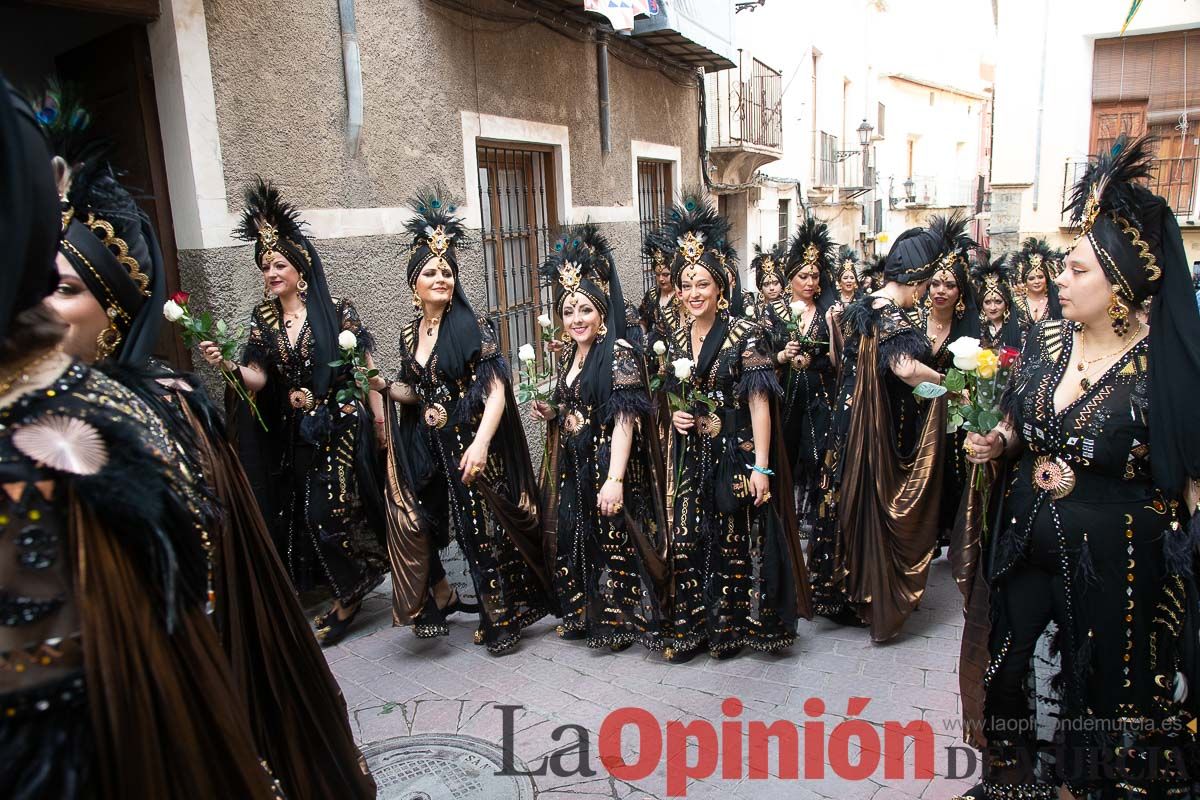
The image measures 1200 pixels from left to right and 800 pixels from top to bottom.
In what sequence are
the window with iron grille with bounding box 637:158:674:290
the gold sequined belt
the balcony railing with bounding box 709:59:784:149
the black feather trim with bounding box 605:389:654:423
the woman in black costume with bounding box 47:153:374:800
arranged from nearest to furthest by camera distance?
the woman in black costume with bounding box 47:153:374:800 < the gold sequined belt < the black feather trim with bounding box 605:389:654:423 < the window with iron grille with bounding box 637:158:674:290 < the balcony railing with bounding box 709:59:784:149

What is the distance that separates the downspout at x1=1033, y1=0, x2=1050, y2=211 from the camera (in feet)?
37.3

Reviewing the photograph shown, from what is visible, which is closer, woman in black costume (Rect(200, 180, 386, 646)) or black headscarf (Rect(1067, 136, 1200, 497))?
black headscarf (Rect(1067, 136, 1200, 497))

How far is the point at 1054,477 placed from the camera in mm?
2648

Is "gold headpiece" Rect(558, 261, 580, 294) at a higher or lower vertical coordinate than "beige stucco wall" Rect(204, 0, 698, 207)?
lower

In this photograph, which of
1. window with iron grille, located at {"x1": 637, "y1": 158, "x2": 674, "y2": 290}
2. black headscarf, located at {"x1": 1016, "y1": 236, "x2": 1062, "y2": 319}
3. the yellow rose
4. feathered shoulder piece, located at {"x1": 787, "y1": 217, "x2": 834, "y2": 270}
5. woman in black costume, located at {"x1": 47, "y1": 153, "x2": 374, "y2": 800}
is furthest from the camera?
window with iron grille, located at {"x1": 637, "y1": 158, "x2": 674, "y2": 290}

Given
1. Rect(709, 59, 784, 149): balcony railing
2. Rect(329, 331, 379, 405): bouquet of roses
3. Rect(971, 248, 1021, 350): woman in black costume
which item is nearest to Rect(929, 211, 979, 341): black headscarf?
Rect(971, 248, 1021, 350): woman in black costume

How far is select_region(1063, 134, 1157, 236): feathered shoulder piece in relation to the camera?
246 centimetres

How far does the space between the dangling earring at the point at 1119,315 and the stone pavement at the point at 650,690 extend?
1.85 m

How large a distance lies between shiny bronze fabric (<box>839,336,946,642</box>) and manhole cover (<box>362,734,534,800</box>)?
2.16 metres

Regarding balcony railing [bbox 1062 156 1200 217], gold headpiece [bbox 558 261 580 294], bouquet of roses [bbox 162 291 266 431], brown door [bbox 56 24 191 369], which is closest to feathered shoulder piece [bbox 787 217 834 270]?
gold headpiece [bbox 558 261 580 294]

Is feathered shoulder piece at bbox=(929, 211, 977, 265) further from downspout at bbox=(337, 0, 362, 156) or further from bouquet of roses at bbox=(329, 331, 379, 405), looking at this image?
downspout at bbox=(337, 0, 362, 156)

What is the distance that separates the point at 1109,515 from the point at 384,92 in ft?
18.6

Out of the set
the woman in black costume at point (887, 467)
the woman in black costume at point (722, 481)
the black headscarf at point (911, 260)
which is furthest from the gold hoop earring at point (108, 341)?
the black headscarf at point (911, 260)

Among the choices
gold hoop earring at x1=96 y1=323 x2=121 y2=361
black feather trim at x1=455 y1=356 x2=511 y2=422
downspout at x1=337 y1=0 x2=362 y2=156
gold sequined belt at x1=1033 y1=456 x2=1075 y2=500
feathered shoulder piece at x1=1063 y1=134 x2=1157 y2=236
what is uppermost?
downspout at x1=337 y1=0 x2=362 y2=156
